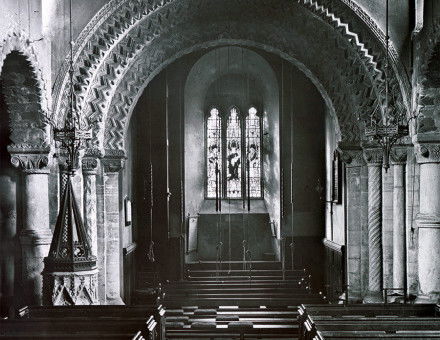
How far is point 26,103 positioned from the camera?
38.1 feet

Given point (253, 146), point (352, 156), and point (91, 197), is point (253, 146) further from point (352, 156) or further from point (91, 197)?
point (91, 197)

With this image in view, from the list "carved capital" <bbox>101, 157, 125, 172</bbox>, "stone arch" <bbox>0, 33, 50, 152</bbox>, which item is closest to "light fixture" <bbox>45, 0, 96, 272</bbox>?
"stone arch" <bbox>0, 33, 50, 152</bbox>

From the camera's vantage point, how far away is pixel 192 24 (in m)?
14.7

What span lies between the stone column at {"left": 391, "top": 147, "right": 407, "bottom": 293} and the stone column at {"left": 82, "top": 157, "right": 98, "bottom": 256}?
5.61 metres

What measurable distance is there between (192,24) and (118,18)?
7.84ft

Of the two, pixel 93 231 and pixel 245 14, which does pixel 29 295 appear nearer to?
pixel 93 231

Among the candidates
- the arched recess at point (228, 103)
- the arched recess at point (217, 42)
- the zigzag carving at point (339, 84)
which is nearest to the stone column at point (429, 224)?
the arched recess at point (217, 42)

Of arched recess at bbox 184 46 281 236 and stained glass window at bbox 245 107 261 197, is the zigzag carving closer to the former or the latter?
arched recess at bbox 184 46 281 236

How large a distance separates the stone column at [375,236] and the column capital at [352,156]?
1292 mm

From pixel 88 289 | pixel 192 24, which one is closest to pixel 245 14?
pixel 192 24

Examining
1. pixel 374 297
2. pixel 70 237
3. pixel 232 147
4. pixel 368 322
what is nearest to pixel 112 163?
pixel 70 237

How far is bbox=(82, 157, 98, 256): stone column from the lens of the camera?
13.3m

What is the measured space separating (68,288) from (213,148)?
13.1 metres

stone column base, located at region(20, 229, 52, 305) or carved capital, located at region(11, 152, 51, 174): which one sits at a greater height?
carved capital, located at region(11, 152, 51, 174)
